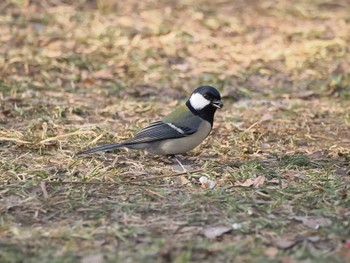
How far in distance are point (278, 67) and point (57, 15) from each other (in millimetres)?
3037

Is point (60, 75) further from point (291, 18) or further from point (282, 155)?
point (291, 18)

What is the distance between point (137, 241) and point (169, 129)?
1857 mm

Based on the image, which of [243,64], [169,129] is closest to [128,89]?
[243,64]

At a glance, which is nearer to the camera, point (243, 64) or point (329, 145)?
point (329, 145)

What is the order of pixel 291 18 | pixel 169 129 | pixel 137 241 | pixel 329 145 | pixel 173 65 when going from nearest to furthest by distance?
pixel 137 241 < pixel 169 129 < pixel 329 145 < pixel 173 65 < pixel 291 18

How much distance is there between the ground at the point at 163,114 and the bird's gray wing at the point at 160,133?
0.17 meters

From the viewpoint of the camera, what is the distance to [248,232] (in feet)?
14.4

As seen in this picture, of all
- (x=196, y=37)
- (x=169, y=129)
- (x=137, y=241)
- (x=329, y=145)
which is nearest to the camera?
(x=137, y=241)

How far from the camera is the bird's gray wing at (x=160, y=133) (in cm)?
588

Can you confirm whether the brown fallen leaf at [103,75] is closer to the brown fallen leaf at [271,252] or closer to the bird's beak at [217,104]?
the bird's beak at [217,104]

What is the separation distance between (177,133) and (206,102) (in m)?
0.40

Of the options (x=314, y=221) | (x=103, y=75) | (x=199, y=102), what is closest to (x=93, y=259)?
(x=314, y=221)

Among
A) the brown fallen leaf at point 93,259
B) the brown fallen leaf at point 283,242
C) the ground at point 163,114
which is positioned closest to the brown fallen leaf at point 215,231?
the ground at point 163,114

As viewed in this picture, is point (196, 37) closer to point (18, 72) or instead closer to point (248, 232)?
point (18, 72)
